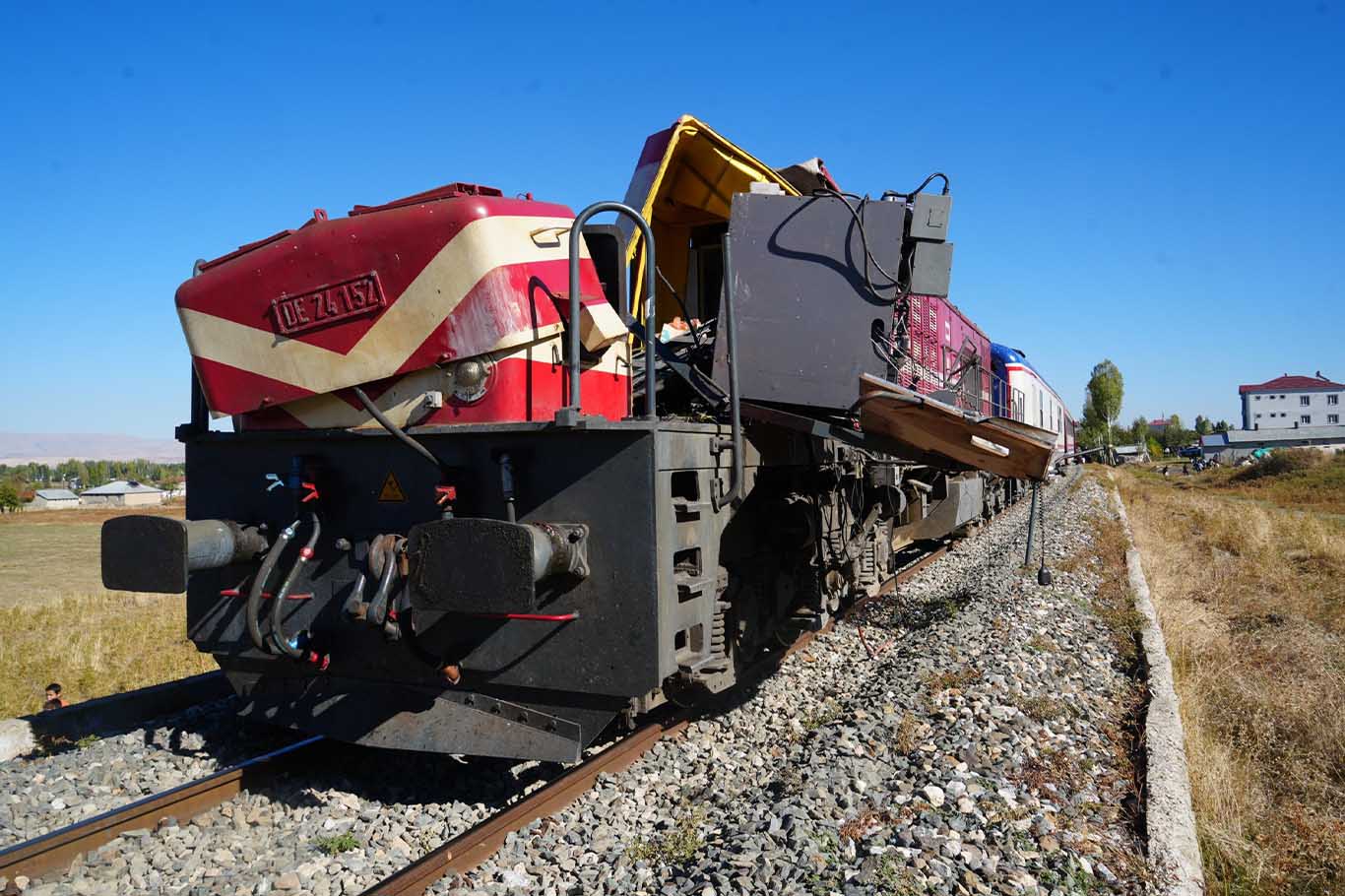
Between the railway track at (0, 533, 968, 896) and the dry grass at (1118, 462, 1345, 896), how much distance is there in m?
2.79

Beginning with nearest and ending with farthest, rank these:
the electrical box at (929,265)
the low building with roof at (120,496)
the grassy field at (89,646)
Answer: the electrical box at (929,265), the grassy field at (89,646), the low building with roof at (120,496)

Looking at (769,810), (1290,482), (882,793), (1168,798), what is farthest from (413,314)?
(1290,482)

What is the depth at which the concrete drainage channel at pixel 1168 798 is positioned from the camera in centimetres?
342

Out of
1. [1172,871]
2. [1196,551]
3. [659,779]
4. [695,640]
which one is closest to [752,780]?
[659,779]

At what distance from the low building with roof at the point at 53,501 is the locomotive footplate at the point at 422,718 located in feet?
Result: 260

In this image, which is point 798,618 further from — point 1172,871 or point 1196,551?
point 1196,551

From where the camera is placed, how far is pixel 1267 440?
3423 inches

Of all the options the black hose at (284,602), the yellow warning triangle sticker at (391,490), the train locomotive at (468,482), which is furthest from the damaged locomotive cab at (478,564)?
the black hose at (284,602)

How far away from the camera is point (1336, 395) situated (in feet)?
359

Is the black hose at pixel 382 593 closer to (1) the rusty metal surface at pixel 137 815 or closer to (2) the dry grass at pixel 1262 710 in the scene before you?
(1) the rusty metal surface at pixel 137 815

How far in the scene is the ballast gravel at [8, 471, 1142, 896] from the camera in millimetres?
3432

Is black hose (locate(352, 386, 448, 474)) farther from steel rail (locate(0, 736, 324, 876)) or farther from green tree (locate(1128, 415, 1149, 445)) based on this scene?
green tree (locate(1128, 415, 1149, 445))

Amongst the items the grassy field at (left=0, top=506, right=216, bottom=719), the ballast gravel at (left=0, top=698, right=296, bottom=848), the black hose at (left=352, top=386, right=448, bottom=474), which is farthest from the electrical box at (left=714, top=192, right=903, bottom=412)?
the grassy field at (left=0, top=506, right=216, bottom=719)

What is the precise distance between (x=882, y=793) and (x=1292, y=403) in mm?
135200
